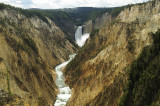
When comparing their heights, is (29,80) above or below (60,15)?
below

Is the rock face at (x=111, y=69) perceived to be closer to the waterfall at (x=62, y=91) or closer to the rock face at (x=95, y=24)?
the waterfall at (x=62, y=91)

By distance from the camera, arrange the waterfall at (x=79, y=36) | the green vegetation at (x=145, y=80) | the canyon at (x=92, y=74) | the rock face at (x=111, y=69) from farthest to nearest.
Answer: the waterfall at (x=79, y=36)
the rock face at (x=111, y=69)
the canyon at (x=92, y=74)
the green vegetation at (x=145, y=80)

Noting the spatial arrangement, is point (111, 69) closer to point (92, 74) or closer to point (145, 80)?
point (92, 74)

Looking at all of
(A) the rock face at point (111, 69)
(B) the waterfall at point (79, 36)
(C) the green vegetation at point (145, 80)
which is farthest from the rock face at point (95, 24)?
(C) the green vegetation at point (145, 80)

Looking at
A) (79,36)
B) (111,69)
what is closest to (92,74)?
(111,69)

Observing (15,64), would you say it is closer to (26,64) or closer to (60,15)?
(26,64)

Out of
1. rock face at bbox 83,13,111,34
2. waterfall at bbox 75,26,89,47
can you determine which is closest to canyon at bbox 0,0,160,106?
waterfall at bbox 75,26,89,47

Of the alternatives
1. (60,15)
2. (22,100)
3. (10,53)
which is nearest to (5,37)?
(10,53)

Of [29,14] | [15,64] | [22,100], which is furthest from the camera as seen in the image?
[29,14]

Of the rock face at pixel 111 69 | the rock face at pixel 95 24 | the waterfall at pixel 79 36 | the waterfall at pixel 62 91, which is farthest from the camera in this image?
the waterfall at pixel 79 36
